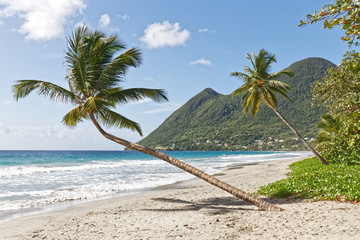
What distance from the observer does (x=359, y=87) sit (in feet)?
36.1

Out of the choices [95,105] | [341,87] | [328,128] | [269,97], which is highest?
[269,97]

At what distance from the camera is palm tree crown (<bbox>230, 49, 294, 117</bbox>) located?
16609 millimetres

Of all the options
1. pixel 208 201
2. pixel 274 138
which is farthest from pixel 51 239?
pixel 274 138

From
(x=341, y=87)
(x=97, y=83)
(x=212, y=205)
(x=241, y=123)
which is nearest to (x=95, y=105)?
(x=97, y=83)

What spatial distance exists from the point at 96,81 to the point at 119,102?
117 centimetres

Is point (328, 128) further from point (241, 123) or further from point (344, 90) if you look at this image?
point (241, 123)

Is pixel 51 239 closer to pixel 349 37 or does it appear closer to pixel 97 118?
pixel 97 118

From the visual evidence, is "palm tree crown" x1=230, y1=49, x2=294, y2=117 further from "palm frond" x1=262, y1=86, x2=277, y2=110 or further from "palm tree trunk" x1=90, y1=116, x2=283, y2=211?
"palm tree trunk" x1=90, y1=116, x2=283, y2=211

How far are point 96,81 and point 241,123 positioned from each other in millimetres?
115124

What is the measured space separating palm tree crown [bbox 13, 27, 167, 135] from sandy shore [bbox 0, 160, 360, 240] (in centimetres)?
328

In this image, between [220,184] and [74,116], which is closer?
[220,184]

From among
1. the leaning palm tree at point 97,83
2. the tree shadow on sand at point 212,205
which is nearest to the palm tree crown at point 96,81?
the leaning palm tree at point 97,83

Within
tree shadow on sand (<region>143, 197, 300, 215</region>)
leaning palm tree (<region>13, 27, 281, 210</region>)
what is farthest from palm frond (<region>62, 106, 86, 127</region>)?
tree shadow on sand (<region>143, 197, 300, 215</region>)

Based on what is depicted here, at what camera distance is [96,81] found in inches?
346
